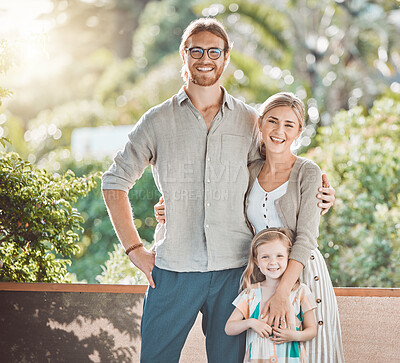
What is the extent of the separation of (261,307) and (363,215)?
2760 mm

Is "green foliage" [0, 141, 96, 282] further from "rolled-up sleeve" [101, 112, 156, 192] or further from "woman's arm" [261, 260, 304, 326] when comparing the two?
"woman's arm" [261, 260, 304, 326]

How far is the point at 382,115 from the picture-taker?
18.1 feet

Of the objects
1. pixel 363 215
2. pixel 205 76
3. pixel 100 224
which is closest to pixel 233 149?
pixel 205 76

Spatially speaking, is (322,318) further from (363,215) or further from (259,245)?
(363,215)

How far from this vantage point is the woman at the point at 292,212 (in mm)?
2029

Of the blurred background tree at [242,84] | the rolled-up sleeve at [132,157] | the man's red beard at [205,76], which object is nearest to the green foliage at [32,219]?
the blurred background tree at [242,84]

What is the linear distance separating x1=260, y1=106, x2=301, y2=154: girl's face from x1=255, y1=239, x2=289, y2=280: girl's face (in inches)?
13.8

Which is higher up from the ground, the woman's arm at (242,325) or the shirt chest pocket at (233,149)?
the shirt chest pocket at (233,149)

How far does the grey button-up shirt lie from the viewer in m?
2.15

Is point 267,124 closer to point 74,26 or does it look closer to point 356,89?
point 356,89

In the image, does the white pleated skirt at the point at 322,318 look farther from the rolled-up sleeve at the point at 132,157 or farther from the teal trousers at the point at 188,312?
the rolled-up sleeve at the point at 132,157

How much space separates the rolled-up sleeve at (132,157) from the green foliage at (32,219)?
900mm

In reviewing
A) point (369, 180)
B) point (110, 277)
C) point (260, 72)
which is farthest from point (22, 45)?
point (260, 72)

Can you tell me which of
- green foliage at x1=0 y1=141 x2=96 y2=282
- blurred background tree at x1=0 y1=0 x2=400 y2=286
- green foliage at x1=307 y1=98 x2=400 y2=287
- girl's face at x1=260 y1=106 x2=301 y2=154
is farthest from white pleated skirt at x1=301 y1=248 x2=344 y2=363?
green foliage at x1=307 y1=98 x2=400 y2=287
